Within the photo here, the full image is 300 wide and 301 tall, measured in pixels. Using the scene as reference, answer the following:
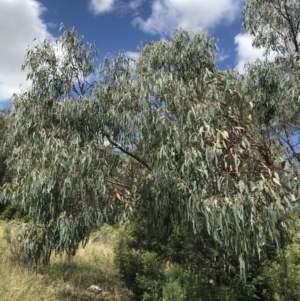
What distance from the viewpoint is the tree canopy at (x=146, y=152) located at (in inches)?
135

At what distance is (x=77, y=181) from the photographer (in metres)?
4.15

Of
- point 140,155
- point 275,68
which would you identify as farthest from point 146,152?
point 275,68

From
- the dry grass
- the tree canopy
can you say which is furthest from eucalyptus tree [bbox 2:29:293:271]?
the dry grass

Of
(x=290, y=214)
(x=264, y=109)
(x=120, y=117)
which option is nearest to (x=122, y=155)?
(x=120, y=117)

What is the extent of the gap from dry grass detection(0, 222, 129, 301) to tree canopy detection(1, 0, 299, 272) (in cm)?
52

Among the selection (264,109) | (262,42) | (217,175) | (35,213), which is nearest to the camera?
(217,175)

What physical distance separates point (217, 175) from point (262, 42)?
Answer: 468cm

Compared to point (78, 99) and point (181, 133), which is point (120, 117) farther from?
point (181, 133)

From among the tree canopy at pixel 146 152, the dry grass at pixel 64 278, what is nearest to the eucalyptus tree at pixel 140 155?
the tree canopy at pixel 146 152

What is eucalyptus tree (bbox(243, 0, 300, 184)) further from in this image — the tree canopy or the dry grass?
the dry grass

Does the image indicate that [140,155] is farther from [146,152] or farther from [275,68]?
[275,68]

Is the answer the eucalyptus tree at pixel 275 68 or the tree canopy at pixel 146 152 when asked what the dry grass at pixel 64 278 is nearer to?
the tree canopy at pixel 146 152

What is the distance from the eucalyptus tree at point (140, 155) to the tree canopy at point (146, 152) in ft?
0.05

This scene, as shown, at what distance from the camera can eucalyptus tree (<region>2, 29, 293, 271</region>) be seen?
11.2 feet
